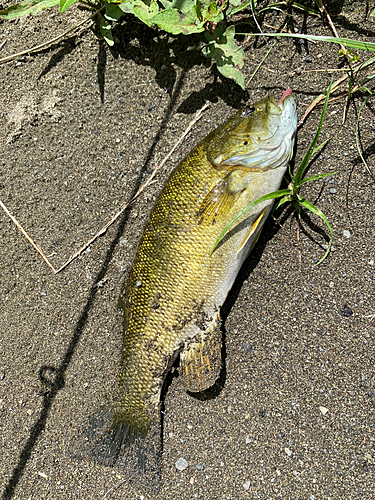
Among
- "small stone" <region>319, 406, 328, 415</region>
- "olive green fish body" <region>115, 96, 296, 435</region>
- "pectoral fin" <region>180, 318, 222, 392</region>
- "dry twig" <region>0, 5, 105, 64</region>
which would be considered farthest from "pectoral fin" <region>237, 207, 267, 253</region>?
"dry twig" <region>0, 5, 105, 64</region>

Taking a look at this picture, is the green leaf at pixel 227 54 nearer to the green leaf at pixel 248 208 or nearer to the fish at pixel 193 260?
the fish at pixel 193 260

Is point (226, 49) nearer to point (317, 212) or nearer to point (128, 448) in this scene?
point (317, 212)

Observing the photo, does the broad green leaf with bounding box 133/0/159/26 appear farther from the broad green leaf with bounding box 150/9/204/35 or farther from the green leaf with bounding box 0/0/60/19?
the green leaf with bounding box 0/0/60/19

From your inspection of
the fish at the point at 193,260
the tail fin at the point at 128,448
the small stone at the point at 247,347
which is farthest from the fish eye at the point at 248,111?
the tail fin at the point at 128,448

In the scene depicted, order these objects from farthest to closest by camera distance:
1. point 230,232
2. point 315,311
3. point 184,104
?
point 184,104
point 315,311
point 230,232

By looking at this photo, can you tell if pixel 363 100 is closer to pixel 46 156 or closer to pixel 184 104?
pixel 184 104

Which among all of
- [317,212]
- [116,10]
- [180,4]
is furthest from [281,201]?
[116,10]

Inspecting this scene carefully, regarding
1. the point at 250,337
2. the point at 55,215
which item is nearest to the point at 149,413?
the point at 250,337
